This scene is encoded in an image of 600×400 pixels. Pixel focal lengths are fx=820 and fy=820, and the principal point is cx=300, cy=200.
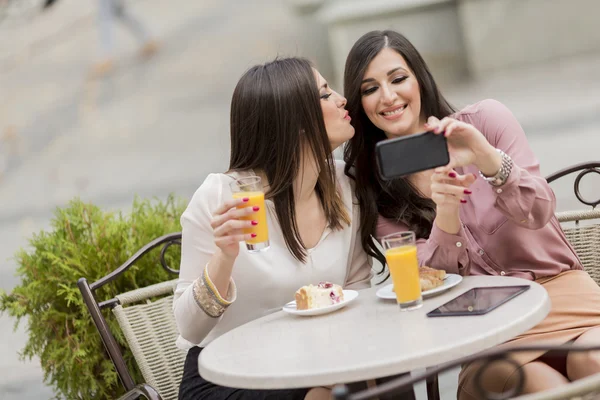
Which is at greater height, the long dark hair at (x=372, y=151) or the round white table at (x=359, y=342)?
the long dark hair at (x=372, y=151)

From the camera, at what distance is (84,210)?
2.97 metres

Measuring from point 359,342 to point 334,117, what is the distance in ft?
2.65

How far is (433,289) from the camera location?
1852 millimetres

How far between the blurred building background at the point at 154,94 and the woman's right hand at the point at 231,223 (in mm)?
3937

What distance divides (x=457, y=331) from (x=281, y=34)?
5.14 m

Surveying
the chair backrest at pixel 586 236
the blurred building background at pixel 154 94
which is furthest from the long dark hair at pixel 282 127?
the blurred building background at pixel 154 94

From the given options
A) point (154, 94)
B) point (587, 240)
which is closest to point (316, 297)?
point (587, 240)

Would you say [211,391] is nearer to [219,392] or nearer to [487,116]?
[219,392]

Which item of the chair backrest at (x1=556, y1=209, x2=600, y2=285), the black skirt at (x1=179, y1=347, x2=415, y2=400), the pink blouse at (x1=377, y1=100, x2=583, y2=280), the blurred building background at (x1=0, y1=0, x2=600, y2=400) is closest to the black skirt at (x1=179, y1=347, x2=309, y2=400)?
the black skirt at (x1=179, y1=347, x2=415, y2=400)

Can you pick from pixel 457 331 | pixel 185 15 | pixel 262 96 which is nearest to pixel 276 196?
pixel 262 96

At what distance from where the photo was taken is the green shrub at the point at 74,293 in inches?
109

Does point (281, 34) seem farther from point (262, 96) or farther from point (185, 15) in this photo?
point (262, 96)

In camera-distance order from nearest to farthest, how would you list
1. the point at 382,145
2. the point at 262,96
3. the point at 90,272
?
the point at 382,145 < the point at 262,96 < the point at 90,272

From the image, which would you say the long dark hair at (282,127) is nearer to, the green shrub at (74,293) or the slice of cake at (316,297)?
the slice of cake at (316,297)
